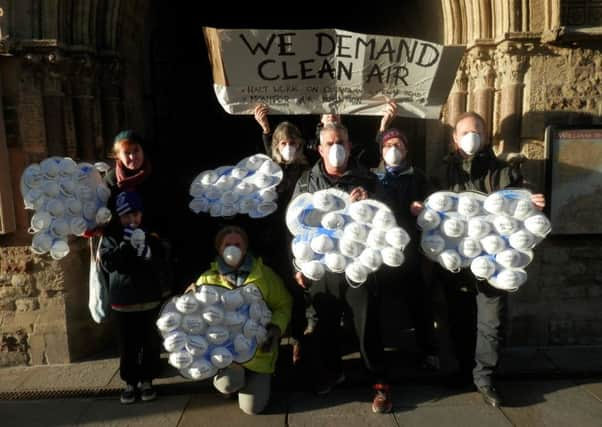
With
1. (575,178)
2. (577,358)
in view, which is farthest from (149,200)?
(577,358)

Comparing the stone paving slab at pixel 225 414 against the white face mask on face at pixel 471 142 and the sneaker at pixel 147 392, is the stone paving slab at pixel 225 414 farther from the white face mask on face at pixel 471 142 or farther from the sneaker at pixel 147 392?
the white face mask on face at pixel 471 142

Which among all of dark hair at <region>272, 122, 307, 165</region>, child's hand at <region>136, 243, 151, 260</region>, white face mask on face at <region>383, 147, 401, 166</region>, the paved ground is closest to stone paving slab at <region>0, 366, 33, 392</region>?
the paved ground

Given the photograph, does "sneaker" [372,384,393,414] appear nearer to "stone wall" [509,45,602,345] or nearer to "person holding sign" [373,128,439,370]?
"person holding sign" [373,128,439,370]

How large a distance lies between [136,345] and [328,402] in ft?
4.43

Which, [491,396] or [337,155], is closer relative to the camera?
[337,155]

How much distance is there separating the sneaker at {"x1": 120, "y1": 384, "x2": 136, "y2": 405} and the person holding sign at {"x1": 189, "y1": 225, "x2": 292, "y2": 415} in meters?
0.66

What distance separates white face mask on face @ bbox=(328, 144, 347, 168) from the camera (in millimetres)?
2863

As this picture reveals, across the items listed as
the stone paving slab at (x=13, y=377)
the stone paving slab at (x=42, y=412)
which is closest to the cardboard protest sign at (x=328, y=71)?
the stone paving slab at (x=42, y=412)

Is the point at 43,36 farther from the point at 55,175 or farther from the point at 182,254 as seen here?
the point at 182,254

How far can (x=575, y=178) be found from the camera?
11.9 ft

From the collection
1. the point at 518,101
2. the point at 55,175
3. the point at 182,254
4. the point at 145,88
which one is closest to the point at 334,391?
the point at 182,254

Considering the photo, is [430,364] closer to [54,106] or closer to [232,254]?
[232,254]

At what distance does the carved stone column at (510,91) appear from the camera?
3595 mm

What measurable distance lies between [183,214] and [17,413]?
1930 millimetres
